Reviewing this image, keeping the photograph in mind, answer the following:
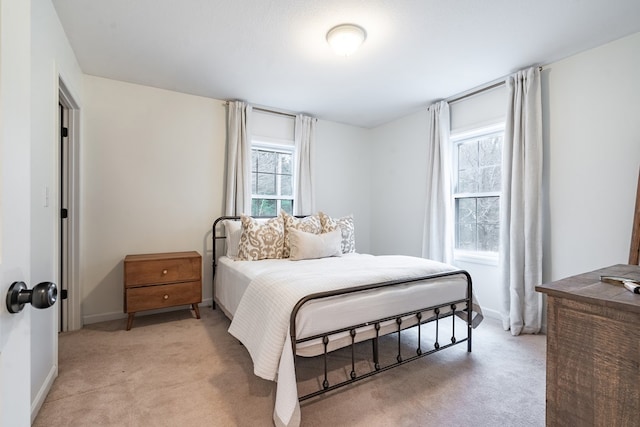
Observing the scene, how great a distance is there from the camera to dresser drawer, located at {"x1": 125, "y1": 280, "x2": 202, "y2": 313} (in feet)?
8.92

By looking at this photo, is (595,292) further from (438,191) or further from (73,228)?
(73,228)

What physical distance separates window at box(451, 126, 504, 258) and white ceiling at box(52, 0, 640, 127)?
0.64m

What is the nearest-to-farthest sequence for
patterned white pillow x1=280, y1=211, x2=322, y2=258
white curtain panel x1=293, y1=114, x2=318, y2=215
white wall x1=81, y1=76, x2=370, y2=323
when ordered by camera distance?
1. white wall x1=81, y1=76, x2=370, y2=323
2. patterned white pillow x1=280, y1=211, x2=322, y2=258
3. white curtain panel x1=293, y1=114, x2=318, y2=215

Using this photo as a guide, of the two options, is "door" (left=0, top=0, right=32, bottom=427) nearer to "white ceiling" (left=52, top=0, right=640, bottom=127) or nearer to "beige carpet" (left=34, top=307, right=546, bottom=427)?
"beige carpet" (left=34, top=307, right=546, bottom=427)

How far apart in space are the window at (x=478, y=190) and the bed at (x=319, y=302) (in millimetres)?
1083

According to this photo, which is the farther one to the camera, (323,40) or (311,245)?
(311,245)

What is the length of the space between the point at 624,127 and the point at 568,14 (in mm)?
1031

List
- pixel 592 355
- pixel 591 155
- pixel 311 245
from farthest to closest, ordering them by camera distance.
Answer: pixel 311 245 < pixel 591 155 < pixel 592 355

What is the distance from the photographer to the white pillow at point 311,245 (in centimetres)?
288

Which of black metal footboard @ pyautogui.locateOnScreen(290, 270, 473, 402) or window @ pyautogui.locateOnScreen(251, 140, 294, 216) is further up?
window @ pyautogui.locateOnScreen(251, 140, 294, 216)

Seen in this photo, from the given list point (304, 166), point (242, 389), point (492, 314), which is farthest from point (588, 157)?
point (242, 389)

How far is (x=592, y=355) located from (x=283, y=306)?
1317 millimetres

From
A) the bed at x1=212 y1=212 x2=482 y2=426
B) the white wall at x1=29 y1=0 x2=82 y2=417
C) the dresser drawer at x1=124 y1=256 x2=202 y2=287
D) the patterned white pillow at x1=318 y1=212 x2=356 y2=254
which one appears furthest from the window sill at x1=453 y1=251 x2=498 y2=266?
the white wall at x1=29 y1=0 x2=82 y2=417

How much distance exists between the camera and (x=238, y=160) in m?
3.57
